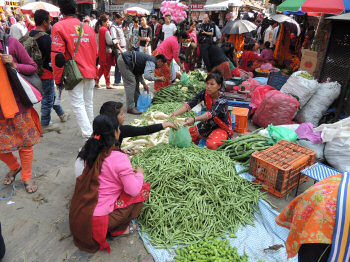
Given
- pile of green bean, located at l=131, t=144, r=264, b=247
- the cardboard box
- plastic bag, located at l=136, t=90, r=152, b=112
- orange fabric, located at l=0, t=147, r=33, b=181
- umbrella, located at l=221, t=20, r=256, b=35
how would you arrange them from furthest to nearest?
umbrella, located at l=221, t=20, r=256, b=35 → the cardboard box → plastic bag, located at l=136, t=90, r=152, b=112 → orange fabric, located at l=0, t=147, r=33, b=181 → pile of green bean, located at l=131, t=144, r=264, b=247

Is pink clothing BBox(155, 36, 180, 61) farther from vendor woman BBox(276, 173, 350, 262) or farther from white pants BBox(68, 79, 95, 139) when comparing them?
vendor woman BBox(276, 173, 350, 262)

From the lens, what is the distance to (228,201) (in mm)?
2678

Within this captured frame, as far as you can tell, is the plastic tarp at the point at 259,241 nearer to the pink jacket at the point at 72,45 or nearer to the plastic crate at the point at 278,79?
the pink jacket at the point at 72,45

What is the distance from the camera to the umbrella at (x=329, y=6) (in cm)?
534

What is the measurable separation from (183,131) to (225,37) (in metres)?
7.97

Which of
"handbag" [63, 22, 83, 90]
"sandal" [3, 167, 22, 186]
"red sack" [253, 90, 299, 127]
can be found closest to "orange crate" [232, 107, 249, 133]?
"red sack" [253, 90, 299, 127]

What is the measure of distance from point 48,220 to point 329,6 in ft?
21.0

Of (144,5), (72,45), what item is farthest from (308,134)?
(144,5)

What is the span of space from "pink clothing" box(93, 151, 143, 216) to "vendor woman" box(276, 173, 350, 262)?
1.24m

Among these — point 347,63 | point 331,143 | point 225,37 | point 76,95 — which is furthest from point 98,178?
point 225,37

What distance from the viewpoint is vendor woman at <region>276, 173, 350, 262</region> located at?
1.18m

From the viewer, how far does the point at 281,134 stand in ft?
12.6

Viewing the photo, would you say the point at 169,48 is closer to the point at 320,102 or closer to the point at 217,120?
the point at 217,120

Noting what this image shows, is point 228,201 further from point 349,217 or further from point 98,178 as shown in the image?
point 349,217
